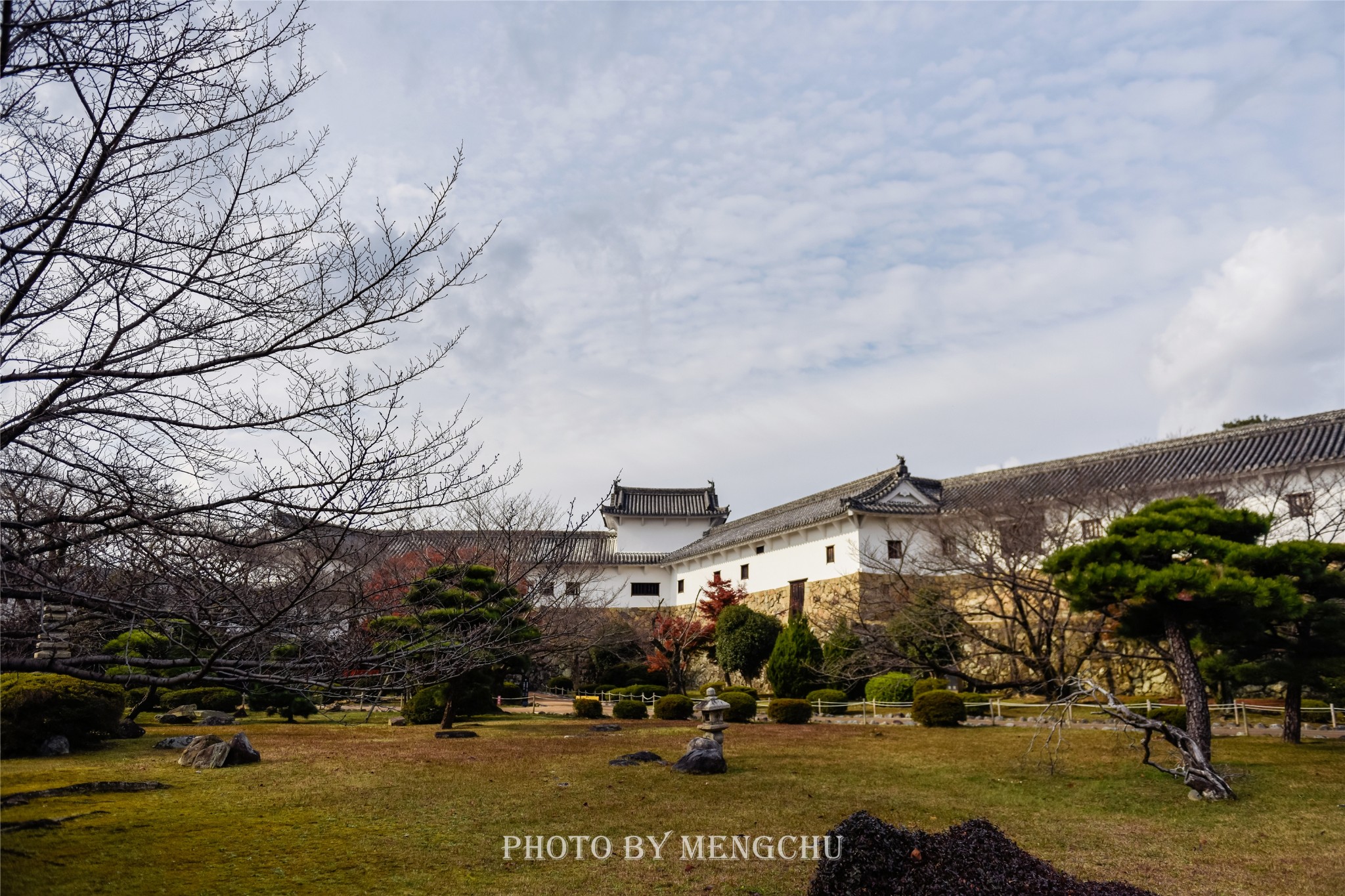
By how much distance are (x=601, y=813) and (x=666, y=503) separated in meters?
32.3

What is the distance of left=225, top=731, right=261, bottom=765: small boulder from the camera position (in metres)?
11.0

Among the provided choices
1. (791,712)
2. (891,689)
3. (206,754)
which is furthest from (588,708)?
(206,754)

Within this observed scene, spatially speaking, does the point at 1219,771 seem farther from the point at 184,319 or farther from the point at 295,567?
the point at 184,319

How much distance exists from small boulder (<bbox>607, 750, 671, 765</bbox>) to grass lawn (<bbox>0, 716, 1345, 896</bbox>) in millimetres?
375

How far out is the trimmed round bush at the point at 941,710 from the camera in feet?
54.4

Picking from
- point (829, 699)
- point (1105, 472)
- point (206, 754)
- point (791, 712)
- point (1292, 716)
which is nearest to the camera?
point (206, 754)

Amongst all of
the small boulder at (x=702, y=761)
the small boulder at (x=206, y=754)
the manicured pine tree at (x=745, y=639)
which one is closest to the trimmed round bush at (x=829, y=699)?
the manicured pine tree at (x=745, y=639)

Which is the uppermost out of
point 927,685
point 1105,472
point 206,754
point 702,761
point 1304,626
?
point 1105,472

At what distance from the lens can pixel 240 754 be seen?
436 inches

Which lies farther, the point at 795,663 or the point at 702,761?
the point at 795,663

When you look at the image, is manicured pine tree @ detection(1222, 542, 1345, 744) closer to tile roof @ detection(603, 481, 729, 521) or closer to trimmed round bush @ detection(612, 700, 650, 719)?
trimmed round bush @ detection(612, 700, 650, 719)

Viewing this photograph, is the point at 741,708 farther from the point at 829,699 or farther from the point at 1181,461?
the point at 1181,461

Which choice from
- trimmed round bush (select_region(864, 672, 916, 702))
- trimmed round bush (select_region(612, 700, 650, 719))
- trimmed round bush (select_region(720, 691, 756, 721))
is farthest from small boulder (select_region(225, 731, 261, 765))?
trimmed round bush (select_region(864, 672, 916, 702))

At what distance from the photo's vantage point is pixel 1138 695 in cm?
1986
